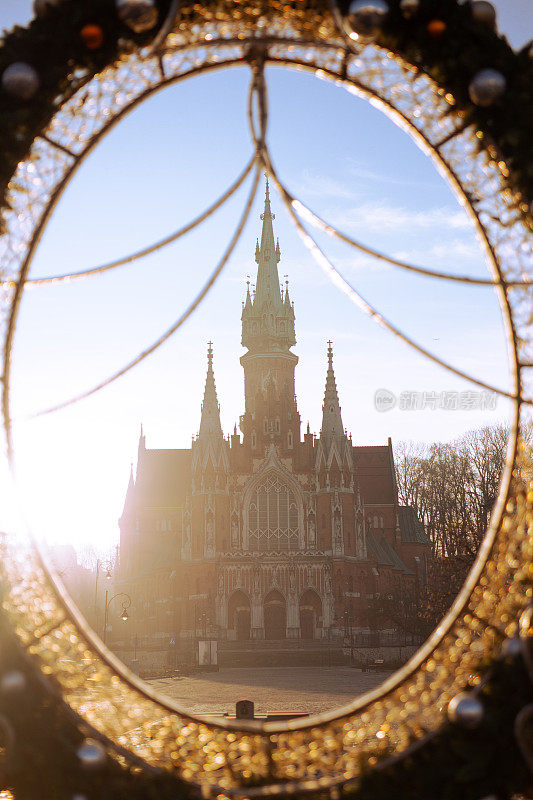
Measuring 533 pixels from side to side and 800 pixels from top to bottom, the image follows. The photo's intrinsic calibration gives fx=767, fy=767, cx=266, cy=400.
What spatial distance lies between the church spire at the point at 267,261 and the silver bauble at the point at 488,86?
52.2m

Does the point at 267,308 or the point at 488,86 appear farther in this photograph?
the point at 267,308

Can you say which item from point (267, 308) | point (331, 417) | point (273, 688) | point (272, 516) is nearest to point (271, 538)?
point (272, 516)

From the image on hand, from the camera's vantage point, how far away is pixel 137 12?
12.2 feet

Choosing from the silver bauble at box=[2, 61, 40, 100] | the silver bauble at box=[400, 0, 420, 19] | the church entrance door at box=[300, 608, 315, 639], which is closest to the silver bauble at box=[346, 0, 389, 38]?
the silver bauble at box=[400, 0, 420, 19]

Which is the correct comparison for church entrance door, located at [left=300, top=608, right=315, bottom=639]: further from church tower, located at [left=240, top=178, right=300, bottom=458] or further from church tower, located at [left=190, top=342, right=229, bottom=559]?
church tower, located at [left=240, top=178, right=300, bottom=458]

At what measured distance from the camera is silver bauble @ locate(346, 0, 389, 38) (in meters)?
3.70

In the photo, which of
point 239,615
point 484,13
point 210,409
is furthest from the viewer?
point 210,409

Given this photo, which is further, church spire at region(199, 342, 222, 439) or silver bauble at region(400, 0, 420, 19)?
church spire at region(199, 342, 222, 439)

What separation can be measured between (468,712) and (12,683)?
199 centimetres

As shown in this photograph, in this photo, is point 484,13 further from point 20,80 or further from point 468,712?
point 468,712

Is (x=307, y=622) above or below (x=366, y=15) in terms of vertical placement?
below

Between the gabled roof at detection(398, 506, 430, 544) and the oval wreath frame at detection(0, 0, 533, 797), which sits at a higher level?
the gabled roof at detection(398, 506, 430, 544)

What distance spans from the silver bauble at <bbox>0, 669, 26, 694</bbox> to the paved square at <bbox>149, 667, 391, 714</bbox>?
10947 millimetres

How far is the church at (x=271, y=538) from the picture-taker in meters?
42.8
